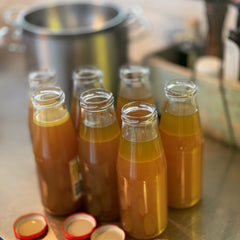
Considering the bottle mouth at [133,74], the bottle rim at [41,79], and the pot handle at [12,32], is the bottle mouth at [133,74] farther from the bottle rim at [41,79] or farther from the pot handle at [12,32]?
the pot handle at [12,32]

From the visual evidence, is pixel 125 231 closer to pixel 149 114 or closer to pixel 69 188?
pixel 69 188

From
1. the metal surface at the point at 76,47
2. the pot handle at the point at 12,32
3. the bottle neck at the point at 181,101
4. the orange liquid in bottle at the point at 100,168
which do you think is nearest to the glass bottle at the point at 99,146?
the orange liquid in bottle at the point at 100,168

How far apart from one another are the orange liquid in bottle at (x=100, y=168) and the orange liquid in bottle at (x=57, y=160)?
3cm

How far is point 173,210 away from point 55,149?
27cm

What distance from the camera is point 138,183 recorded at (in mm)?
689

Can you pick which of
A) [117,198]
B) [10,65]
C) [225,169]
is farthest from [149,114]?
[10,65]

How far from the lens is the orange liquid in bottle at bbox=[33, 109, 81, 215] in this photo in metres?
0.74

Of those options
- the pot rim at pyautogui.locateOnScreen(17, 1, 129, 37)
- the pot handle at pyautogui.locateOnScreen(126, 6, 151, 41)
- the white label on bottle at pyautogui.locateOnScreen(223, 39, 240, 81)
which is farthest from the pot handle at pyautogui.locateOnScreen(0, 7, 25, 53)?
the white label on bottle at pyautogui.locateOnScreen(223, 39, 240, 81)

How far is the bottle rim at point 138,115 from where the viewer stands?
660 millimetres

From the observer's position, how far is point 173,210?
82cm

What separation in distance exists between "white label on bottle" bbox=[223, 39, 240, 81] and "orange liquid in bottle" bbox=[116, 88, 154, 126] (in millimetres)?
294

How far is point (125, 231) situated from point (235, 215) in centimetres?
22

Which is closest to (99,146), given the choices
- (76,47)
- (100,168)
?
(100,168)

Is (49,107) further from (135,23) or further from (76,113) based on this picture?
(135,23)
